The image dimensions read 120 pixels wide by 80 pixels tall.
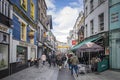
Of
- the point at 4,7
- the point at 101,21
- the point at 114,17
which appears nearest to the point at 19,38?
the point at 4,7

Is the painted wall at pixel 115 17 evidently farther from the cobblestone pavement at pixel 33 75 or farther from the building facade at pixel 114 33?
the cobblestone pavement at pixel 33 75

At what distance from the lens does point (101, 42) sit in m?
21.9

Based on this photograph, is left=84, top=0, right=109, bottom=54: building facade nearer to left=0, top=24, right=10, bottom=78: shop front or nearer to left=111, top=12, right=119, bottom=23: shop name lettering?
left=111, top=12, right=119, bottom=23: shop name lettering

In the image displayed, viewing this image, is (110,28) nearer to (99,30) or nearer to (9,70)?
(99,30)

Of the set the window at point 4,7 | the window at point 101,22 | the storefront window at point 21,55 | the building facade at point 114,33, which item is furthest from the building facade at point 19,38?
the building facade at point 114,33

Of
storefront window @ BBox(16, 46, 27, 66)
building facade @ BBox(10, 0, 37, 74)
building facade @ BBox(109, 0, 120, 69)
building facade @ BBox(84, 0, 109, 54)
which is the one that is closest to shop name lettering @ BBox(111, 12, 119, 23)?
building facade @ BBox(109, 0, 120, 69)

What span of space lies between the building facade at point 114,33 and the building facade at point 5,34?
8.83 m

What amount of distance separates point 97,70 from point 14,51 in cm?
694

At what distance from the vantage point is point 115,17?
19531 millimetres

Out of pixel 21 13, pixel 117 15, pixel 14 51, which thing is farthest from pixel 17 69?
pixel 117 15

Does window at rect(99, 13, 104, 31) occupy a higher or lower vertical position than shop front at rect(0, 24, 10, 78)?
higher

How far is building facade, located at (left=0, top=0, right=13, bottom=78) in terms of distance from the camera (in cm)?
1434

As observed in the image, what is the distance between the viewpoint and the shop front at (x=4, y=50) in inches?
565

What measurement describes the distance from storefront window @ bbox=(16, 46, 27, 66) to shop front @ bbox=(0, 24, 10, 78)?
3276 millimetres
